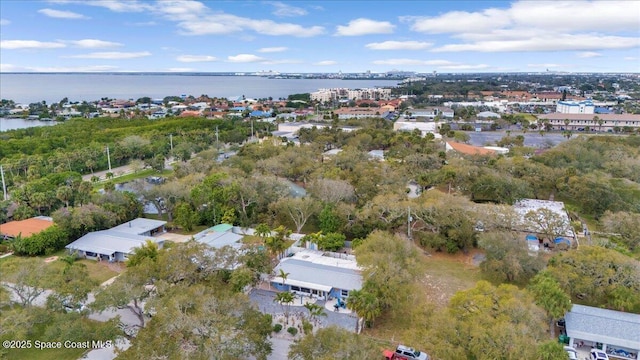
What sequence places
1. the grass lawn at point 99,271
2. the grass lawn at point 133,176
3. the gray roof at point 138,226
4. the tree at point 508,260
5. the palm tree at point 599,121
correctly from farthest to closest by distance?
1. the palm tree at point 599,121
2. the grass lawn at point 133,176
3. the gray roof at point 138,226
4. the grass lawn at point 99,271
5. the tree at point 508,260

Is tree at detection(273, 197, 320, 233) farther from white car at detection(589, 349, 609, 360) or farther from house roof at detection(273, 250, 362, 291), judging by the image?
white car at detection(589, 349, 609, 360)

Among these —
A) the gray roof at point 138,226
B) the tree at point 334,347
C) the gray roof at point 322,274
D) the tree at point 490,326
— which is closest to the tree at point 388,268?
the gray roof at point 322,274

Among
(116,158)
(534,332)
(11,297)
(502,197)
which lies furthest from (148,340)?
(116,158)

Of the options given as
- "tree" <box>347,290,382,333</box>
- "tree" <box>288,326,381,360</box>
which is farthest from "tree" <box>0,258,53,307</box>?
"tree" <box>347,290,382,333</box>

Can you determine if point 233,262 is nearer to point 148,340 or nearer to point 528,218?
point 148,340

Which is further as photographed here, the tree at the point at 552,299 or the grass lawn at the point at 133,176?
the grass lawn at the point at 133,176

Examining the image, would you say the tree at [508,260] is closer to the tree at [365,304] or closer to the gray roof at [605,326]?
the gray roof at [605,326]

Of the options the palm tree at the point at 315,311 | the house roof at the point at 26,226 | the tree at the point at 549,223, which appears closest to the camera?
the palm tree at the point at 315,311
